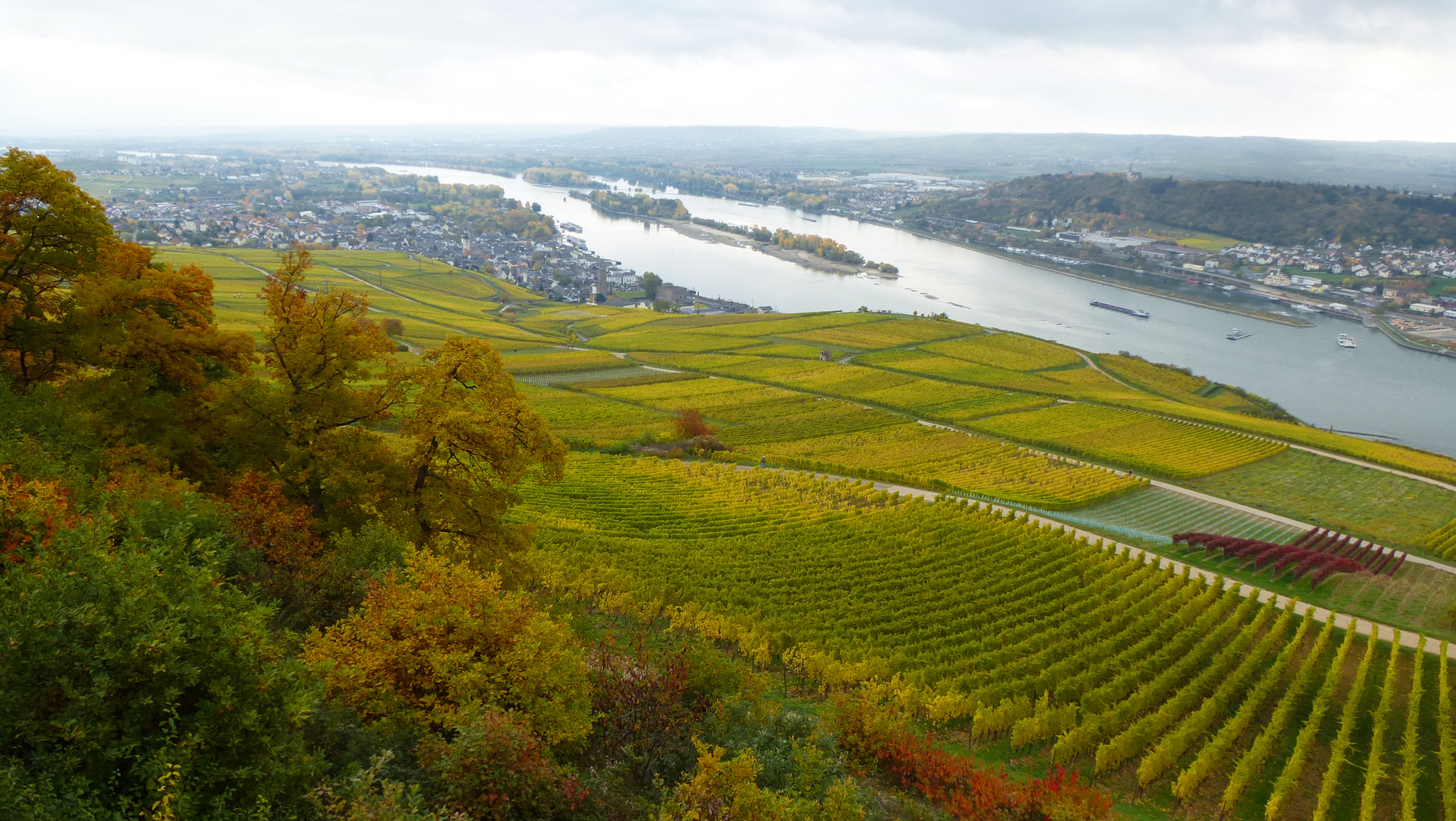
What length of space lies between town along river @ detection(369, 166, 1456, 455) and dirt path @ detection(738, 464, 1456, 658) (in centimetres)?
6258

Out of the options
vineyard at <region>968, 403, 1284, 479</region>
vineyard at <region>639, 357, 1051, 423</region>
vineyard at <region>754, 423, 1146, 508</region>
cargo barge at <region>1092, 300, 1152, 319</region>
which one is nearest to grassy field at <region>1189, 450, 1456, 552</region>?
vineyard at <region>968, 403, 1284, 479</region>

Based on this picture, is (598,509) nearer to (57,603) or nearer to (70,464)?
(70,464)

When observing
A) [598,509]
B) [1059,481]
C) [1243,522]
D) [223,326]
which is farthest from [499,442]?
[223,326]

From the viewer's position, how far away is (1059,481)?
144 feet

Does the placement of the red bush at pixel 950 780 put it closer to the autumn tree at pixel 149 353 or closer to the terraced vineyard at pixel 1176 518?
the autumn tree at pixel 149 353

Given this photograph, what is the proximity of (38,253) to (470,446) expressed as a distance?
13.3m

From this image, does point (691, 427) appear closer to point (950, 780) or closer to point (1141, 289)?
point (950, 780)

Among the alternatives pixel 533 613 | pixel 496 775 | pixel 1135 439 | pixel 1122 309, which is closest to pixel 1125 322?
pixel 1122 309

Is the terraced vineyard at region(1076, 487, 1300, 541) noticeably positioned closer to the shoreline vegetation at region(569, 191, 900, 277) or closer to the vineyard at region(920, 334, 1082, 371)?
the vineyard at region(920, 334, 1082, 371)

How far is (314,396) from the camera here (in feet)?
63.3

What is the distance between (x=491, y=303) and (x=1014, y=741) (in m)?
106

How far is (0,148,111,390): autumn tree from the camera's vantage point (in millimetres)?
19312

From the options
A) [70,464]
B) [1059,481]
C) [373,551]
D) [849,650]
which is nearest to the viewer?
[70,464]

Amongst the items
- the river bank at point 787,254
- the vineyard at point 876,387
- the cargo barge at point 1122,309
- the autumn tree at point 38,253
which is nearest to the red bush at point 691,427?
the vineyard at point 876,387
